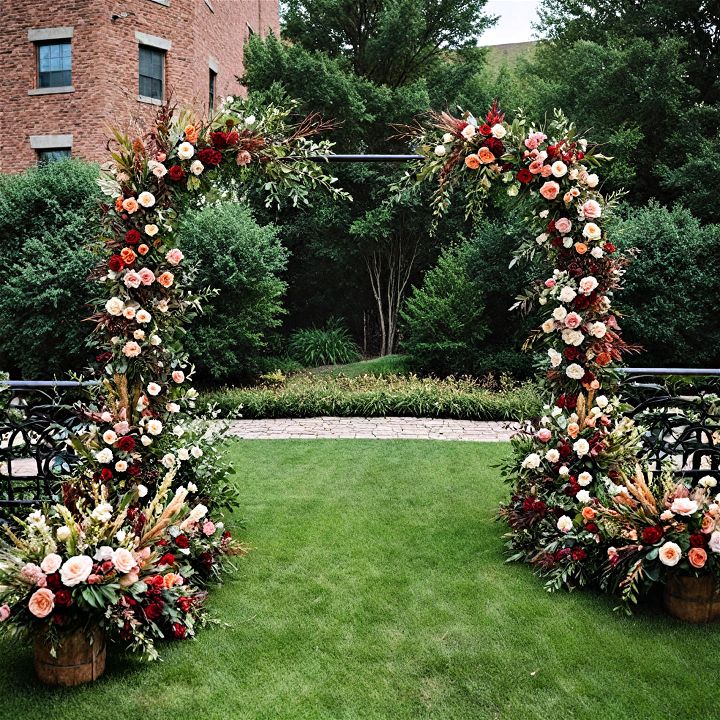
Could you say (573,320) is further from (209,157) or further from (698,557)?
(209,157)

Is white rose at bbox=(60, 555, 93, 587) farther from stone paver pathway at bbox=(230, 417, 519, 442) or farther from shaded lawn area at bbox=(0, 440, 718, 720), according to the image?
stone paver pathway at bbox=(230, 417, 519, 442)

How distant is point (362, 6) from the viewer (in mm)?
16547

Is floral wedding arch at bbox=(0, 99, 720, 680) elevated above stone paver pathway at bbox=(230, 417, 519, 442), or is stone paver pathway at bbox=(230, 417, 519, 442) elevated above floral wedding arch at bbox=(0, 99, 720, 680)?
floral wedding arch at bbox=(0, 99, 720, 680)

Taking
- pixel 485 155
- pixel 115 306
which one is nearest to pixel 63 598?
pixel 115 306

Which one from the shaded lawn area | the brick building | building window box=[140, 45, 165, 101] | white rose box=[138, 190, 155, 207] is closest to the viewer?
the shaded lawn area

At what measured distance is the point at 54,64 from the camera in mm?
15555

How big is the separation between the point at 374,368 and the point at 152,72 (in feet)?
29.5

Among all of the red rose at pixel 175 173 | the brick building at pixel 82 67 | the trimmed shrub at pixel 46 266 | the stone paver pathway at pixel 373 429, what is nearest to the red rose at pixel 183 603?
the red rose at pixel 175 173

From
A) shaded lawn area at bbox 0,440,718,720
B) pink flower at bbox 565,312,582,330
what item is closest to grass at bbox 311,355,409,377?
shaded lawn area at bbox 0,440,718,720

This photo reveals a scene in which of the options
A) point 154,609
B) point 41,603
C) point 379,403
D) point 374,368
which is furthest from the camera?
point 374,368

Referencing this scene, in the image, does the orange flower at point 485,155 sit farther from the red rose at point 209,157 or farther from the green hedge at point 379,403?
the green hedge at point 379,403

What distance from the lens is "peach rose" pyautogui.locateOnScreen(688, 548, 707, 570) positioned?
3.42 m

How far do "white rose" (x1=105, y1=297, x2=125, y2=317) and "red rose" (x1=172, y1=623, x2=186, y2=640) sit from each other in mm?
1786

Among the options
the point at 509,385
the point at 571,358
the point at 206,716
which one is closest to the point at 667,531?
the point at 571,358
